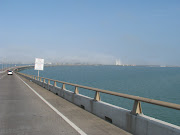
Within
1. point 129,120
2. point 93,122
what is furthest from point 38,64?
point 129,120

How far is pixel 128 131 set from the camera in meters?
6.66

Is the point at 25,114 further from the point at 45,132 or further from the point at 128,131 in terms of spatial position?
the point at 128,131

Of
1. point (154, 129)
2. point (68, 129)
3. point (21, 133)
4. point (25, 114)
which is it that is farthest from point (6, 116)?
point (154, 129)

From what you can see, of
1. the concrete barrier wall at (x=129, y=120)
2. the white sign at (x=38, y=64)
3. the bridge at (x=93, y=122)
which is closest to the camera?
the concrete barrier wall at (x=129, y=120)

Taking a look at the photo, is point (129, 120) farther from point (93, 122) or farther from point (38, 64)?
point (38, 64)

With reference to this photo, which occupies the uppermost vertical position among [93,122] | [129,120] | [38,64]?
[38,64]

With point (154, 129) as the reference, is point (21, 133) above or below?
below

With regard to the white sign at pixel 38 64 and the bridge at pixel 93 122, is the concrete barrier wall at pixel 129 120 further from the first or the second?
the white sign at pixel 38 64

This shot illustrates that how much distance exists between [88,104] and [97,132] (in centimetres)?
364

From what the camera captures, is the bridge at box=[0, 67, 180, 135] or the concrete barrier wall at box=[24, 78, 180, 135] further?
the bridge at box=[0, 67, 180, 135]

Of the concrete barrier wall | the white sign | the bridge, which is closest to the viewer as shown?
the concrete barrier wall

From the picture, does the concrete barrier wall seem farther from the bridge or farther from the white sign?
the white sign

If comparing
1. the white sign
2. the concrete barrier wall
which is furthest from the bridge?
the white sign

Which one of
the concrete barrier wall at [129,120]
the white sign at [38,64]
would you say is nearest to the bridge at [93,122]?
the concrete barrier wall at [129,120]
